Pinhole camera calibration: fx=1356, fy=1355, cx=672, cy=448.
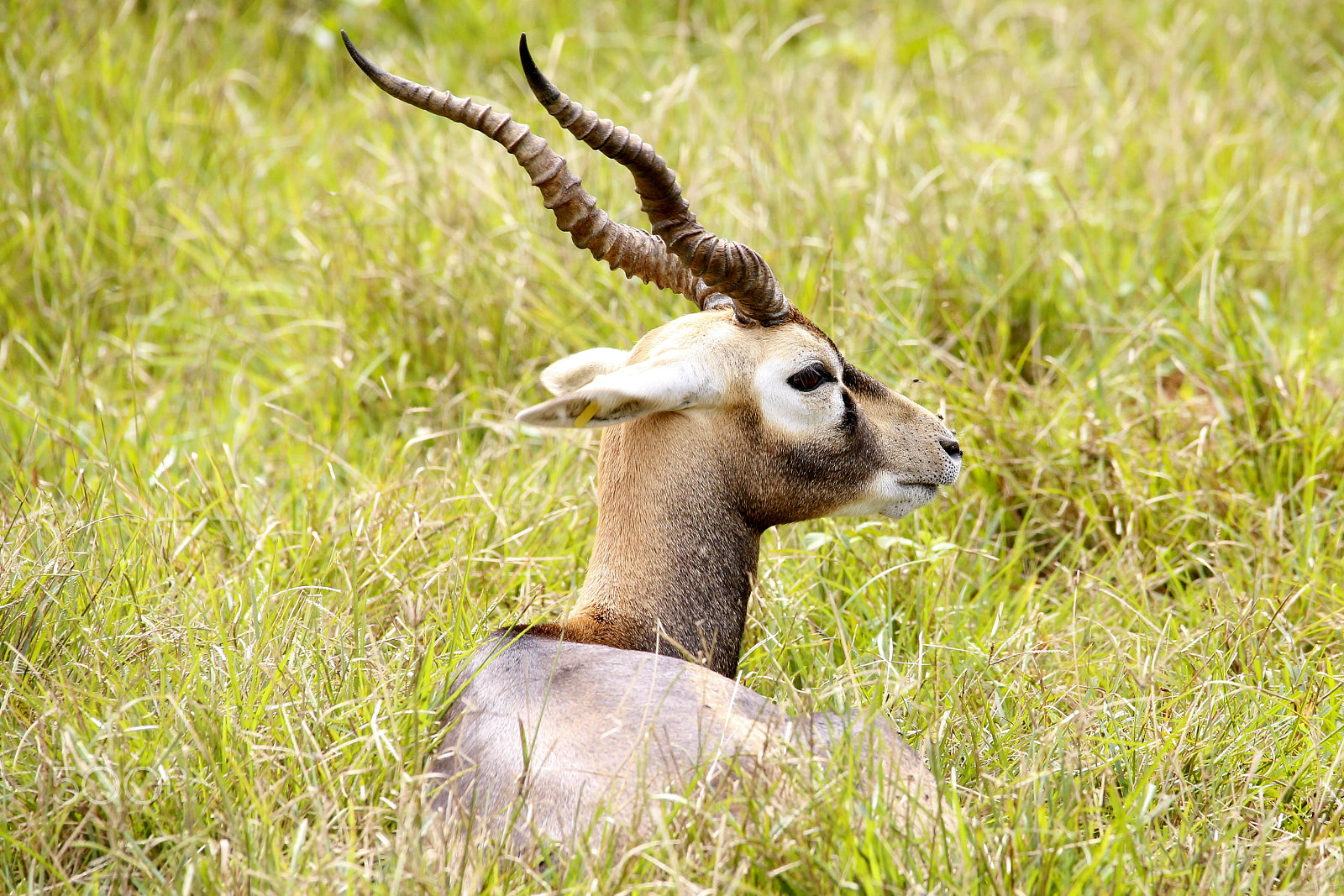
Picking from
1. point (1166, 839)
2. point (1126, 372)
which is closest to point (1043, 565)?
point (1126, 372)

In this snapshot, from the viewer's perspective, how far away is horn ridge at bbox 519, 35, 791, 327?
319 centimetres

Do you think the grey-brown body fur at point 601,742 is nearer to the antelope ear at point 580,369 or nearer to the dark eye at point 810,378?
the dark eye at point 810,378

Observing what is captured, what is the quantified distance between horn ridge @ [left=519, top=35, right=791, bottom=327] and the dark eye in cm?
18

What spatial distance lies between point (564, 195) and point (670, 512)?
837 millimetres

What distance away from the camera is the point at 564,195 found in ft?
11.1

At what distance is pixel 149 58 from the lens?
710 cm

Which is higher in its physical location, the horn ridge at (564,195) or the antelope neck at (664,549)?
the horn ridge at (564,195)

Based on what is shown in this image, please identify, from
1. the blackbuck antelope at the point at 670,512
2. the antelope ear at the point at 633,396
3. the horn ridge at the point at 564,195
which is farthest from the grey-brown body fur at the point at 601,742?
the horn ridge at the point at 564,195

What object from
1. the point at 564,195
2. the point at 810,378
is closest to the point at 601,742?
the point at 810,378

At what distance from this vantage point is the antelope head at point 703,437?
3.30 metres

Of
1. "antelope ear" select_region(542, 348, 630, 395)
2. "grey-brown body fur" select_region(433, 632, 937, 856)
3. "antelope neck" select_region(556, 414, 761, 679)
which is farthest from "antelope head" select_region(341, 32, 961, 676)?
"antelope ear" select_region(542, 348, 630, 395)

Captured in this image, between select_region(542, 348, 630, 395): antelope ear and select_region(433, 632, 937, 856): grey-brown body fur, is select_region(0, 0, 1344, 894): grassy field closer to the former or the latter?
select_region(433, 632, 937, 856): grey-brown body fur

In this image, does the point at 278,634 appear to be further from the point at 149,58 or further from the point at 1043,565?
the point at 149,58

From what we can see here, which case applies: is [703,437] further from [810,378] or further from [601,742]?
[601,742]
